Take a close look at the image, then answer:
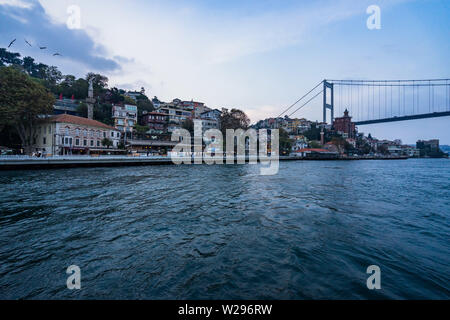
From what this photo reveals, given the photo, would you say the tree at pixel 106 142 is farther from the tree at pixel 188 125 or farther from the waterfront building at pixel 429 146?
the waterfront building at pixel 429 146

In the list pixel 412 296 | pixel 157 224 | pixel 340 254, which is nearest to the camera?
pixel 412 296

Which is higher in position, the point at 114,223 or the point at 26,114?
the point at 26,114

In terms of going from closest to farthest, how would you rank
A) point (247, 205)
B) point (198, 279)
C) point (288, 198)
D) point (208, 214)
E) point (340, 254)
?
point (198, 279) < point (340, 254) < point (208, 214) < point (247, 205) < point (288, 198)

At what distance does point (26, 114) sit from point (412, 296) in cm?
3949

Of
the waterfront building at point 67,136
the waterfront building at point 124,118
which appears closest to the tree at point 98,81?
the waterfront building at point 124,118

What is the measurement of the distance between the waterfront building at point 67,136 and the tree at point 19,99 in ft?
7.40

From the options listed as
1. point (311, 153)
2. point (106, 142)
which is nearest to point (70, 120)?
point (106, 142)

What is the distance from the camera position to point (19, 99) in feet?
91.2

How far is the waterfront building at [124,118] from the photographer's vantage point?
163ft

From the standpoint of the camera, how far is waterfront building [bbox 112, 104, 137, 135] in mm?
49594

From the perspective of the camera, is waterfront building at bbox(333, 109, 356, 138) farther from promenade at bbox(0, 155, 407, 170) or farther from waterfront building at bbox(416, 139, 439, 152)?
promenade at bbox(0, 155, 407, 170)

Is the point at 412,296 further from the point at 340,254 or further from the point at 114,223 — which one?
the point at 114,223
